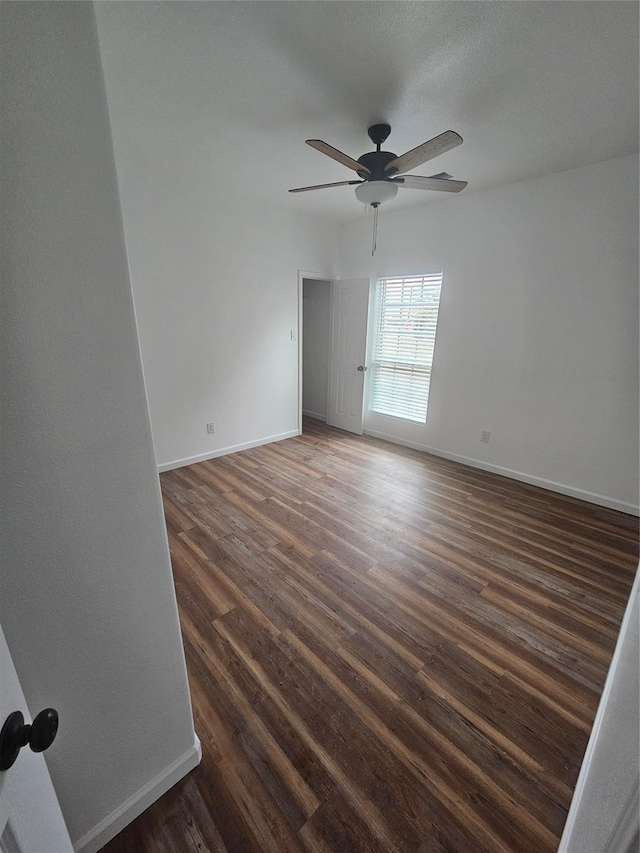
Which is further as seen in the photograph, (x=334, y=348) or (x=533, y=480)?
(x=334, y=348)

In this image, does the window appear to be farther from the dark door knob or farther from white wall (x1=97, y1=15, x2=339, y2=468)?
the dark door knob

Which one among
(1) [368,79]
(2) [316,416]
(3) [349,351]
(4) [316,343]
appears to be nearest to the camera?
(1) [368,79]

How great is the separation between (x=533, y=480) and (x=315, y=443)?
8.05 ft

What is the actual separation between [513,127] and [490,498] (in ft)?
9.06

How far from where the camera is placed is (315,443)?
173 inches

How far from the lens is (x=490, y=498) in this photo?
3.09 metres

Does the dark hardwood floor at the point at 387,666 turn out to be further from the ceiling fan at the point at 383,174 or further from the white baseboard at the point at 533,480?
the ceiling fan at the point at 383,174

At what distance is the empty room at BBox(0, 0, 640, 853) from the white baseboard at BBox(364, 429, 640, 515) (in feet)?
0.09

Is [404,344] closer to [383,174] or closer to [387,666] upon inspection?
[383,174]

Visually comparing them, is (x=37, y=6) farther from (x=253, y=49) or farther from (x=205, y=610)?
(x=205, y=610)

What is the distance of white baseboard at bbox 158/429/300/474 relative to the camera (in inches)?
140

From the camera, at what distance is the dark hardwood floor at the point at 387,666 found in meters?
1.09

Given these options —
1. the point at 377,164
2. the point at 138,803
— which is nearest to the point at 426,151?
the point at 377,164

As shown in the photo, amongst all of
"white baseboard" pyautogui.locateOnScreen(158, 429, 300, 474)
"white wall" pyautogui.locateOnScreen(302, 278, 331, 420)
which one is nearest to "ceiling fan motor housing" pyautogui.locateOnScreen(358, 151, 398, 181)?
"white wall" pyautogui.locateOnScreen(302, 278, 331, 420)
